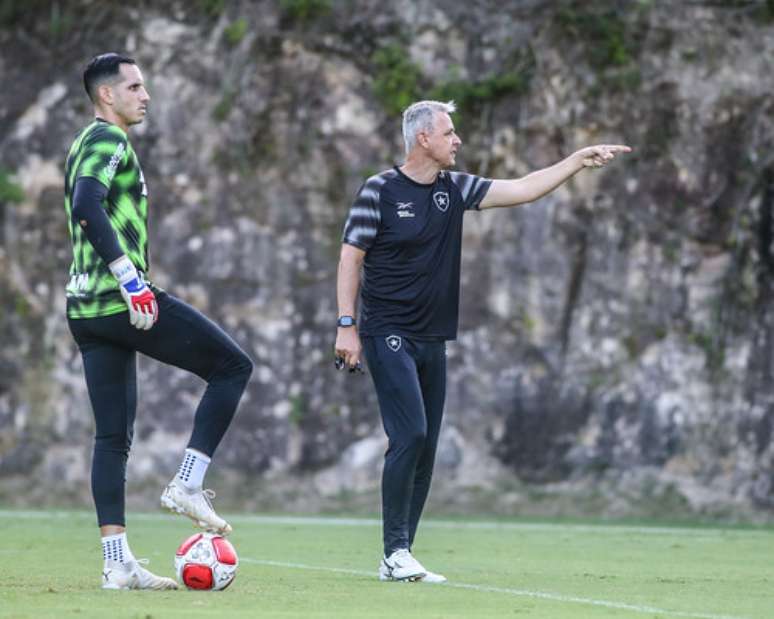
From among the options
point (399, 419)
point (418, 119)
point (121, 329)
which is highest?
point (418, 119)

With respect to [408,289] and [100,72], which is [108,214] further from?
[408,289]

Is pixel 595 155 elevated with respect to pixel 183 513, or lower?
elevated

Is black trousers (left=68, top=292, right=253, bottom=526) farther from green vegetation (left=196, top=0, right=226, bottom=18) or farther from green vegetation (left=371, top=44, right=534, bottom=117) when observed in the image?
green vegetation (left=196, top=0, right=226, bottom=18)

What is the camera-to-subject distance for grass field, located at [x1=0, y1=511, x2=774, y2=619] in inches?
283

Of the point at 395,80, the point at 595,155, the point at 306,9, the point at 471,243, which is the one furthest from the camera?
the point at 306,9

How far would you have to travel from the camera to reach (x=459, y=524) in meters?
15.9

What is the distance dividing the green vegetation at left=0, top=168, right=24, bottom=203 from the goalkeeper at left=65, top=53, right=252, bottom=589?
11.7m

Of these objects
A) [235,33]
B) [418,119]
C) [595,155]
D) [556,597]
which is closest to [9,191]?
[235,33]

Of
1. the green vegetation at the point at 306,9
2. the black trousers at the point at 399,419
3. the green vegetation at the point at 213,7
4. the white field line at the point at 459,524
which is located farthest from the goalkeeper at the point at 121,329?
the green vegetation at the point at 213,7

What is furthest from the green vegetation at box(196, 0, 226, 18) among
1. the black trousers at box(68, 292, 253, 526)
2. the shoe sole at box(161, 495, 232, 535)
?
the shoe sole at box(161, 495, 232, 535)

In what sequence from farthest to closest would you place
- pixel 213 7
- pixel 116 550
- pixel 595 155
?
pixel 213 7
pixel 595 155
pixel 116 550

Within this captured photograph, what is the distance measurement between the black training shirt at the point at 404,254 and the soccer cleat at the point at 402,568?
3.72 ft

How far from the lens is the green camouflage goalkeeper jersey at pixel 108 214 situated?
789 cm

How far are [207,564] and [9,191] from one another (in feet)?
40.4
